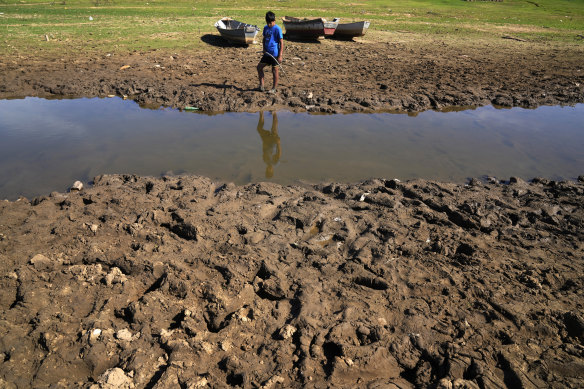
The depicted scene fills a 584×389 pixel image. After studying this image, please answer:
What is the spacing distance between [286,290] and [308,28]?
1506 cm

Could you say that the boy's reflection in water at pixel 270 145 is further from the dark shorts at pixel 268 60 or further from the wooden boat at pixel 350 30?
the wooden boat at pixel 350 30

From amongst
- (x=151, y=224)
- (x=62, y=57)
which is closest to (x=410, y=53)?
(x=62, y=57)

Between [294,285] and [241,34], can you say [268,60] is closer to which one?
[241,34]

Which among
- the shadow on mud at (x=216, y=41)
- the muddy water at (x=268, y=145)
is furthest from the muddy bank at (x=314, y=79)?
the muddy water at (x=268, y=145)

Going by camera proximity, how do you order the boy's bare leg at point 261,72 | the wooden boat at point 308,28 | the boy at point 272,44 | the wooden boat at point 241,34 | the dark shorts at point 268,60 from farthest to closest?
the wooden boat at point 308,28
the wooden boat at point 241,34
the boy's bare leg at point 261,72
the dark shorts at point 268,60
the boy at point 272,44

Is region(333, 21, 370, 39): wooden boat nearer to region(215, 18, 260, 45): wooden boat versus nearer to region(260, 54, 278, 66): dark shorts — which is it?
region(215, 18, 260, 45): wooden boat

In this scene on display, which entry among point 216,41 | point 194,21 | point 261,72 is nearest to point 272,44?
point 261,72

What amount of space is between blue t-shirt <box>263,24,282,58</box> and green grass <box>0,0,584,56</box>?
6.40 meters

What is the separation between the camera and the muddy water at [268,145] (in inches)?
271

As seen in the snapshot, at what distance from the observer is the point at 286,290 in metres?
3.92

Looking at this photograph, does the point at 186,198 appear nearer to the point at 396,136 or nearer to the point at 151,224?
the point at 151,224

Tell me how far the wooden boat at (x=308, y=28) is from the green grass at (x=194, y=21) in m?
2.64

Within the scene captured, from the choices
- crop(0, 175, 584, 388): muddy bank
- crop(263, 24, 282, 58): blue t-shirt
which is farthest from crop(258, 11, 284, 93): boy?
crop(0, 175, 584, 388): muddy bank

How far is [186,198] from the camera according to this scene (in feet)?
18.3
